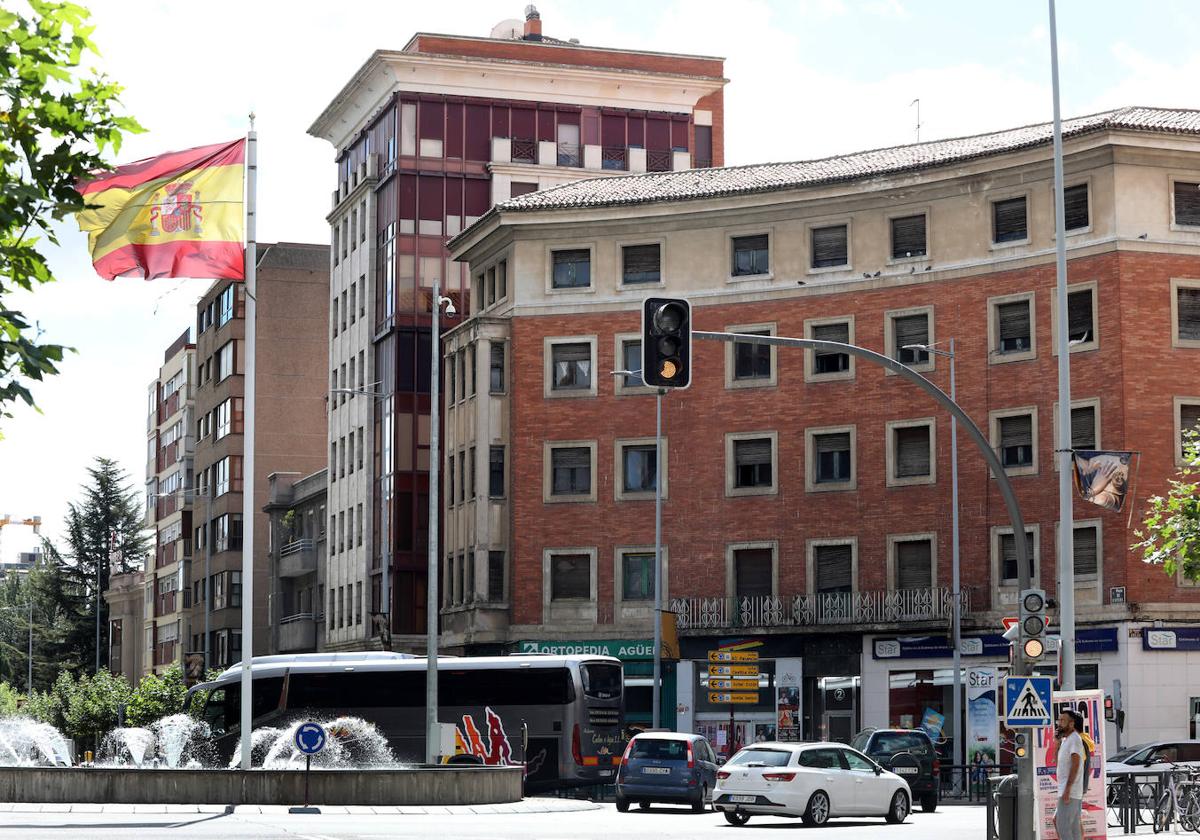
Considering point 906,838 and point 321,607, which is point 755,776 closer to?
point 906,838

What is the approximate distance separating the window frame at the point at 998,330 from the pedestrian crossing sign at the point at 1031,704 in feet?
99.8

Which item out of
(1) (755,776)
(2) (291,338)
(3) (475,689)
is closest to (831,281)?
(3) (475,689)

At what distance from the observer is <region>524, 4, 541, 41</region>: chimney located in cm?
7919

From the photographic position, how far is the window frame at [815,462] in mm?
54688

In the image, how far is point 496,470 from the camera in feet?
195

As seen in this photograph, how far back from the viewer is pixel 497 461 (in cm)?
5953

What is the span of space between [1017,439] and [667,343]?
1285 inches

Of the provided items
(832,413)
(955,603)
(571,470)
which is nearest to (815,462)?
(832,413)

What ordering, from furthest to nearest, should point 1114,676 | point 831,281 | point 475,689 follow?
point 831,281 < point 1114,676 < point 475,689

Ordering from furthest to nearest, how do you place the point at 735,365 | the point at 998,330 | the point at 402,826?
the point at 735,365
the point at 998,330
the point at 402,826

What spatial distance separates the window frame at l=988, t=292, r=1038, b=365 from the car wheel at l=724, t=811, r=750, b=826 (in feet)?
76.1

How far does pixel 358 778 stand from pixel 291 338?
201 ft

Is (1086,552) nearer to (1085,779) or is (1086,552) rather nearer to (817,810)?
(817,810)

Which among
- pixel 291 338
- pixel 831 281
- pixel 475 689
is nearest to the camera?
pixel 475 689
